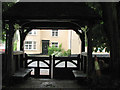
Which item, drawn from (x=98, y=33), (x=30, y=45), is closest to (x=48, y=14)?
(x=98, y=33)

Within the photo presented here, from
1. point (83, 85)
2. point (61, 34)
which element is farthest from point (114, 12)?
point (61, 34)

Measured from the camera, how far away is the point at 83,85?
235 inches

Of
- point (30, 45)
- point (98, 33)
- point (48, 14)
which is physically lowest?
point (30, 45)

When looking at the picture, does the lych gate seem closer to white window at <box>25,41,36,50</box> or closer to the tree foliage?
the tree foliage

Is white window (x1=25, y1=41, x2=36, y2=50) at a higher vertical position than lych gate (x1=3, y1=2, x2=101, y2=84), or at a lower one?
lower

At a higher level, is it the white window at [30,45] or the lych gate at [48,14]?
the lych gate at [48,14]

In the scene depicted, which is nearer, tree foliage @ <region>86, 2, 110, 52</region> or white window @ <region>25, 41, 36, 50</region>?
tree foliage @ <region>86, 2, 110, 52</region>

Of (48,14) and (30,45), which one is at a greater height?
(48,14)

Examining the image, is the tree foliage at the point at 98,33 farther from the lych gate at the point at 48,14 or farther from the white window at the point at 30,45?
the white window at the point at 30,45

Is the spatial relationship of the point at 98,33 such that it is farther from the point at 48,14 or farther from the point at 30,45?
the point at 30,45

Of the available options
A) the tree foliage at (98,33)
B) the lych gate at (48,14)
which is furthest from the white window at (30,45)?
the tree foliage at (98,33)

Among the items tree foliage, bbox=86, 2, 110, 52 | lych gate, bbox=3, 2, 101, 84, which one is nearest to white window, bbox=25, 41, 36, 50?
lych gate, bbox=3, 2, 101, 84

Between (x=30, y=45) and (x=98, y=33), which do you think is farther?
(x=30, y=45)

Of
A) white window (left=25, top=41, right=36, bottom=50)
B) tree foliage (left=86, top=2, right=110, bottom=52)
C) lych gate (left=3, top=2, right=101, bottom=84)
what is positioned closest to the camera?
lych gate (left=3, top=2, right=101, bottom=84)
